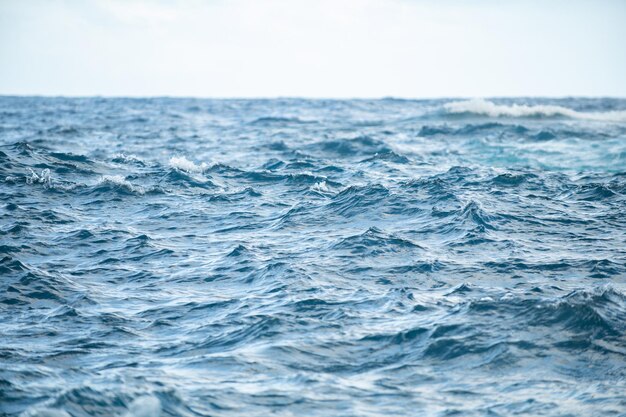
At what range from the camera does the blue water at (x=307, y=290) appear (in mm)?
9656

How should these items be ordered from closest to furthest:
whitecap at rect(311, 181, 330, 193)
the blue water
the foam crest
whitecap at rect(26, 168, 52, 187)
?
the blue water, whitecap at rect(26, 168, 52, 187), whitecap at rect(311, 181, 330, 193), the foam crest

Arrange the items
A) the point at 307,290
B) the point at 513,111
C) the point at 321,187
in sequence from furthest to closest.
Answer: the point at 513,111 → the point at 321,187 → the point at 307,290

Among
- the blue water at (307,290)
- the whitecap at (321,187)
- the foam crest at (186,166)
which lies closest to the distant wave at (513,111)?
the blue water at (307,290)

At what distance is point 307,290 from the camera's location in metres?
13.8

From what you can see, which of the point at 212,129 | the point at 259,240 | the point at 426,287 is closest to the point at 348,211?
the point at 259,240

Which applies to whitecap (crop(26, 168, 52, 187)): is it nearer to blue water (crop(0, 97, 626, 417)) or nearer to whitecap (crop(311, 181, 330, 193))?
blue water (crop(0, 97, 626, 417))

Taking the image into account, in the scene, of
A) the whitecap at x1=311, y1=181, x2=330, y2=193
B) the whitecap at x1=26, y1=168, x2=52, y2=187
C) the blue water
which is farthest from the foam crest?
the whitecap at x1=311, y1=181, x2=330, y2=193

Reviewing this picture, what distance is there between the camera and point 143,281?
14.8 meters

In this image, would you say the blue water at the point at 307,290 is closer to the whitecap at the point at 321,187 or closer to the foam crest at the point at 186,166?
the foam crest at the point at 186,166

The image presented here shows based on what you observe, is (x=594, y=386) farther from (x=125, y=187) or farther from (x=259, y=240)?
(x=125, y=187)

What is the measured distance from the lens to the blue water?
9656 mm

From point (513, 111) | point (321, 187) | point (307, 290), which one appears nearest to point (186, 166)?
point (321, 187)

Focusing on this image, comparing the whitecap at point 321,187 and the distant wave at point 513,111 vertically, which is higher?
the distant wave at point 513,111

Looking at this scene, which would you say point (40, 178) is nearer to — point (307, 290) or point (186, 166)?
point (186, 166)
